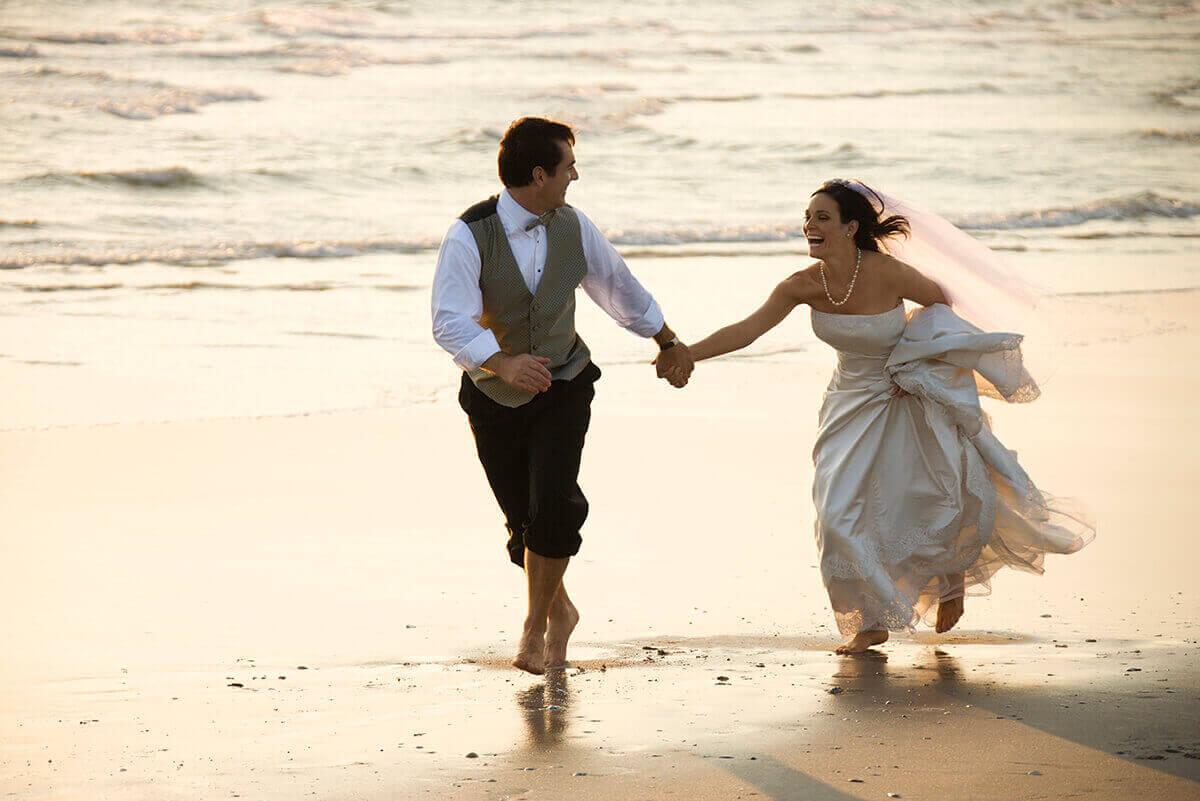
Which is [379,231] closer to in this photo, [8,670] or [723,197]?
[723,197]

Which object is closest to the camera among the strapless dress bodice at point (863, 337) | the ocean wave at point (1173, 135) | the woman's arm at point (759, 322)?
the strapless dress bodice at point (863, 337)

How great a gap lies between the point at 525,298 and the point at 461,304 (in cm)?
23

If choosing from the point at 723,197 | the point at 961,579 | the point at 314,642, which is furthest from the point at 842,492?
the point at 723,197

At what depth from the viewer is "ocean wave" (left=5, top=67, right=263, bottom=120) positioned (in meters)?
27.4

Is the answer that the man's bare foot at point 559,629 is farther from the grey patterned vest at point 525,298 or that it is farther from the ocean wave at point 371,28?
the ocean wave at point 371,28

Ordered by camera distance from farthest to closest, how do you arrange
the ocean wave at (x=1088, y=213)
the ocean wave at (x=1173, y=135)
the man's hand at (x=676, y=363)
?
1. the ocean wave at (x=1173, y=135)
2. the ocean wave at (x=1088, y=213)
3. the man's hand at (x=676, y=363)

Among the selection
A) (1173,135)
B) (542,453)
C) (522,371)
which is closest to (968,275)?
(542,453)

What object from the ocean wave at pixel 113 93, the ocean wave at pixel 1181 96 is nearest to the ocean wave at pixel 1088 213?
the ocean wave at pixel 1181 96

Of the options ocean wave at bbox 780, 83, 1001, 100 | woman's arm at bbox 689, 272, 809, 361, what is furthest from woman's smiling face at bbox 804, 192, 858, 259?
ocean wave at bbox 780, 83, 1001, 100

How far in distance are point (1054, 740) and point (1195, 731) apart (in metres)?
0.39

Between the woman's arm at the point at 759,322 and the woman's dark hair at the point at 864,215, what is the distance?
248 millimetres

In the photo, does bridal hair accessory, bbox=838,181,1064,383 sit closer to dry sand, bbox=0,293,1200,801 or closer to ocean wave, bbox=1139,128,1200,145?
dry sand, bbox=0,293,1200,801

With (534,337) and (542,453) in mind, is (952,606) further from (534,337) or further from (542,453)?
(534,337)

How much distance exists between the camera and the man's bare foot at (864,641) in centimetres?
500
